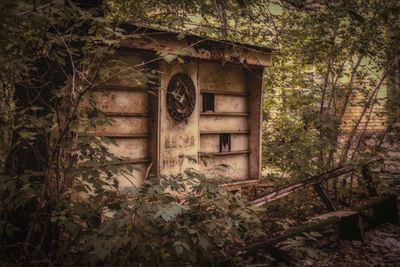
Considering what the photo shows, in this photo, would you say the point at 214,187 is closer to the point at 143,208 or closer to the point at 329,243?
the point at 143,208

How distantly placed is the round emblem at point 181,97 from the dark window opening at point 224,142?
3.77 ft

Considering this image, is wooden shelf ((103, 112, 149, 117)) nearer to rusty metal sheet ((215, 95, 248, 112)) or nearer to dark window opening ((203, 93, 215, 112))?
dark window opening ((203, 93, 215, 112))

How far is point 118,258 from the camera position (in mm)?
3096

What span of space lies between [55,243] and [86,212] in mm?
692

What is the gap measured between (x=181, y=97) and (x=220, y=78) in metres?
1.21

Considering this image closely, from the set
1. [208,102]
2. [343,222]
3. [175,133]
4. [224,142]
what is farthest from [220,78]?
[343,222]

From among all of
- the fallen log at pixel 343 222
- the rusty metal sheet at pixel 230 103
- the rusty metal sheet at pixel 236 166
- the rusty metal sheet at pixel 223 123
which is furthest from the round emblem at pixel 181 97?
the fallen log at pixel 343 222

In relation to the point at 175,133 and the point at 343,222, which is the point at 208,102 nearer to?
the point at 175,133

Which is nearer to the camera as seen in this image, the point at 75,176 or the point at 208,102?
the point at 75,176

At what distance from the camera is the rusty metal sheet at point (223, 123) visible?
716 cm

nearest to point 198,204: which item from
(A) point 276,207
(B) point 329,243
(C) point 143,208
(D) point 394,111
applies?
(C) point 143,208

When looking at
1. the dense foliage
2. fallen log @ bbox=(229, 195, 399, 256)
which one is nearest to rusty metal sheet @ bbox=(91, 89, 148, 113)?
the dense foliage

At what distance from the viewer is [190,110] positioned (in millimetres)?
6508

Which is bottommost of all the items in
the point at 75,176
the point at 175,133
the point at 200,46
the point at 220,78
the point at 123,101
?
the point at 75,176
